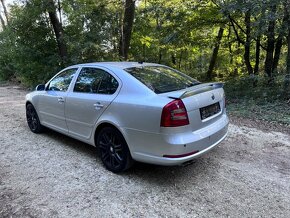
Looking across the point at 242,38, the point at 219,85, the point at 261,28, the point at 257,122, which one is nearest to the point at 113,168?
the point at 219,85

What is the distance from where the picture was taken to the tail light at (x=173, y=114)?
10.6 feet

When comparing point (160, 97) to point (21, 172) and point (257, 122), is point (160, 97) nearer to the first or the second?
point (21, 172)

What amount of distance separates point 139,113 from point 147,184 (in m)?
0.97

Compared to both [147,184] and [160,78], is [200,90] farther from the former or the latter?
[147,184]

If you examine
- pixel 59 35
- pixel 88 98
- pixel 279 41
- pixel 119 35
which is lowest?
pixel 88 98

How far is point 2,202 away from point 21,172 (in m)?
0.82

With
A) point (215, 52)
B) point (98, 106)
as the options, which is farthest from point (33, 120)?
point (215, 52)

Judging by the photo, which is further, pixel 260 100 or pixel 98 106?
pixel 260 100

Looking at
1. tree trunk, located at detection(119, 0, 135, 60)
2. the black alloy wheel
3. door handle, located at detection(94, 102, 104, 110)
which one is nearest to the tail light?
door handle, located at detection(94, 102, 104, 110)

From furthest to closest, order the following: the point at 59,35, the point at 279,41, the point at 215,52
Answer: the point at 215,52
the point at 59,35
the point at 279,41

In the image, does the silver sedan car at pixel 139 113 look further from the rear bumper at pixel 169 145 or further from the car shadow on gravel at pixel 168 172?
the car shadow on gravel at pixel 168 172

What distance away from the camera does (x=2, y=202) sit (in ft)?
11.0

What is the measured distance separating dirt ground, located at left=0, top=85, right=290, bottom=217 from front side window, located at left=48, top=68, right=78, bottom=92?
108 centimetres

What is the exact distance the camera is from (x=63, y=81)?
200 inches
